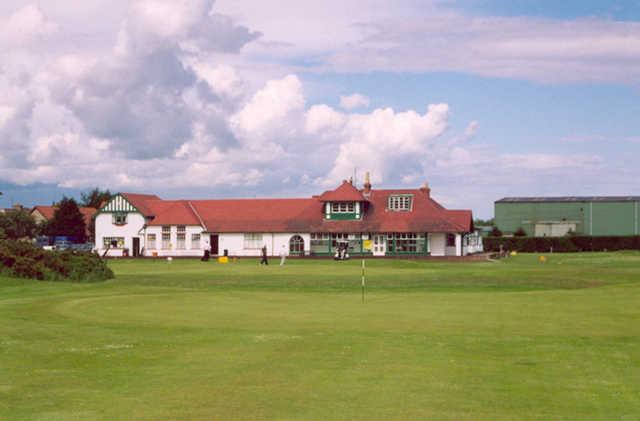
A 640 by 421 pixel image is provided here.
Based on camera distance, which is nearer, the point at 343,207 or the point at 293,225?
the point at 343,207

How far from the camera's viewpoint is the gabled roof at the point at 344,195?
8781 cm

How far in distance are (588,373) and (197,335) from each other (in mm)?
7847

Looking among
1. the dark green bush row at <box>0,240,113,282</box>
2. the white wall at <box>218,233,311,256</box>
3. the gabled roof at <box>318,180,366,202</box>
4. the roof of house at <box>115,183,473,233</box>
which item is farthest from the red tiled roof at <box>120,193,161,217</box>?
the dark green bush row at <box>0,240,113,282</box>

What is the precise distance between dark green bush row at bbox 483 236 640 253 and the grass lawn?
8184cm

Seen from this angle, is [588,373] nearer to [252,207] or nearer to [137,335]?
[137,335]

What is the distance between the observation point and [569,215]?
411 feet

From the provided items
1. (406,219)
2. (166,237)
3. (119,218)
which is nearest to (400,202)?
(406,219)

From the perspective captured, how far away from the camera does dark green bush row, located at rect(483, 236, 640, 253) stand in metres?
107

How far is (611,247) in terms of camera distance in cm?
10719

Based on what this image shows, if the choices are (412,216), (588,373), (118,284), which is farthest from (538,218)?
(588,373)

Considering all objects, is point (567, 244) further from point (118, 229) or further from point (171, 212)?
point (118, 229)

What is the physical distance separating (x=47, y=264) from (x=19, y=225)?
302ft

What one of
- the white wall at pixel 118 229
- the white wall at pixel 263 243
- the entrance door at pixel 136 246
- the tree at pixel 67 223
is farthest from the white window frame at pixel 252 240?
the tree at pixel 67 223

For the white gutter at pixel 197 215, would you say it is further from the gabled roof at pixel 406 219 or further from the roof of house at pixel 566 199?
the roof of house at pixel 566 199
